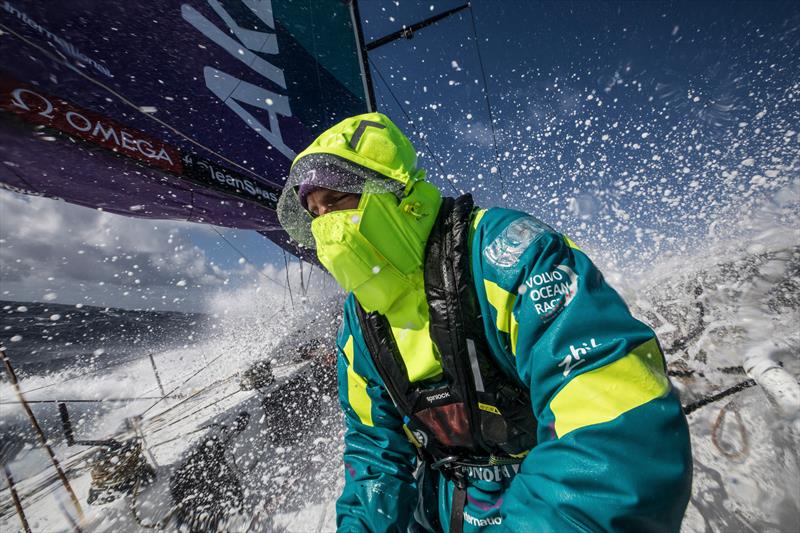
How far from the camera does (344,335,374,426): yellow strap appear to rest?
161 centimetres

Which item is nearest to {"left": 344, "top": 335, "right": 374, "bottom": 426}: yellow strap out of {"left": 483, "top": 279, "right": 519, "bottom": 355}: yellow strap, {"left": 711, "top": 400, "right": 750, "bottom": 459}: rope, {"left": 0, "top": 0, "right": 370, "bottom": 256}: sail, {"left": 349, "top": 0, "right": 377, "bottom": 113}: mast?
{"left": 483, "top": 279, "right": 519, "bottom": 355}: yellow strap

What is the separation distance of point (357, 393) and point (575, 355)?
113 cm

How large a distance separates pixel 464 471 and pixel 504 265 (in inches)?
40.4

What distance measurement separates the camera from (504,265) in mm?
1028

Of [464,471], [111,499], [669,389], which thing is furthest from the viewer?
[111,499]

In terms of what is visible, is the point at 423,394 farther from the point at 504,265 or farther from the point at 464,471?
the point at 504,265

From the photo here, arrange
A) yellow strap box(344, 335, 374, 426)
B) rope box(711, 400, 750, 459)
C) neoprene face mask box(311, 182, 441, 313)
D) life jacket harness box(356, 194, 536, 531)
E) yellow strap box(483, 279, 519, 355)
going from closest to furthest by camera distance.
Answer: yellow strap box(483, 279, 519, 355) → life jacket harness box(356, 194, 536, 531) → neoprene face mask box(311, 182, 441, 313) → yellow strap box(344, 335, 374, 426) → rope box(711, 400, 750, 459)

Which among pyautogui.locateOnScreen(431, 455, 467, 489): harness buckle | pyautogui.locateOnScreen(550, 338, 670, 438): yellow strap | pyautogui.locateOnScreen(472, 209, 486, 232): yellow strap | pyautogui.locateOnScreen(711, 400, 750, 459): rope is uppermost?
pyautogui.locateOnScreen(472, 209, 486, 232): yellow strap

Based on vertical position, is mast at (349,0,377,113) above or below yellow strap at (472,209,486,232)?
above

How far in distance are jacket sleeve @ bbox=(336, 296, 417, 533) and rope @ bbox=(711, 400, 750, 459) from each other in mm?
2826

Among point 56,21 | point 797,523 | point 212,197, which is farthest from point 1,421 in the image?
point 797,523

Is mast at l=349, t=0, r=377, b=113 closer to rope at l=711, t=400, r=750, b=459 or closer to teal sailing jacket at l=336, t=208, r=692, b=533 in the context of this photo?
teal sailing jacket at l=336, t=208, r=692, b=533

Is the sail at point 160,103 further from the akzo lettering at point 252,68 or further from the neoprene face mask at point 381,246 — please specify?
the neoprene face mask at point 381,246

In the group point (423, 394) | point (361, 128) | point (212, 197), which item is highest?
point (212, 197)
